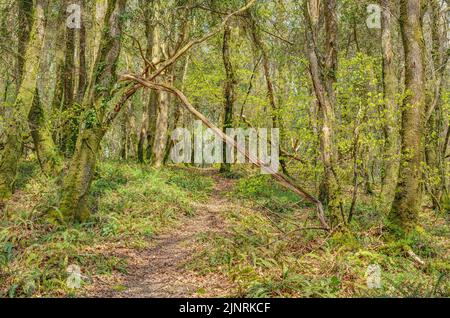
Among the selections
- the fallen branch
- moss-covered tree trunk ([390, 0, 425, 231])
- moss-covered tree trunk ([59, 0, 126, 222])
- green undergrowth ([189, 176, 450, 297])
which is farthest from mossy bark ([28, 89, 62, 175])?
moss-covered tree trunk ([390, 0, 425, 231])

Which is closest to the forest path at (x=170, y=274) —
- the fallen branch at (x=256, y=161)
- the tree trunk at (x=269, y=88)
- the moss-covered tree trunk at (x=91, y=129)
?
the moss-covered tree trunk at (x=91, y=129)

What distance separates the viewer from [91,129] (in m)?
8.78

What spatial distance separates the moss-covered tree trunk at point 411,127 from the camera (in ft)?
27.2

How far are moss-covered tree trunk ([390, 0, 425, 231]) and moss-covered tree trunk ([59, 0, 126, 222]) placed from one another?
22.0 feet

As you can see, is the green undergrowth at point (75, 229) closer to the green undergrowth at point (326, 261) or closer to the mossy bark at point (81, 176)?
the mossy bark at point (81, 176)

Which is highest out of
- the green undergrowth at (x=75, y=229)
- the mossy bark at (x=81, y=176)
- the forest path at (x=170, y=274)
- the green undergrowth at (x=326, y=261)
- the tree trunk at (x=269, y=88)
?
the tree trunk at (x=269, y=88)

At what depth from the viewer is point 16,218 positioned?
26.4 feet

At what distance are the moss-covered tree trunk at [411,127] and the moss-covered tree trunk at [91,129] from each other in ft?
22.0

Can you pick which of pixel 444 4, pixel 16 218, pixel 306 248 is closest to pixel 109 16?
pixel 16 218

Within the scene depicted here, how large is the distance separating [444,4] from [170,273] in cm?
1508

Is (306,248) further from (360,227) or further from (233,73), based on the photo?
(233,73)

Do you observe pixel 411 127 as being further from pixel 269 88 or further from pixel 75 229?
pixel 75 229

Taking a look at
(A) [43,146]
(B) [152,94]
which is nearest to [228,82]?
(B) [152,94]
